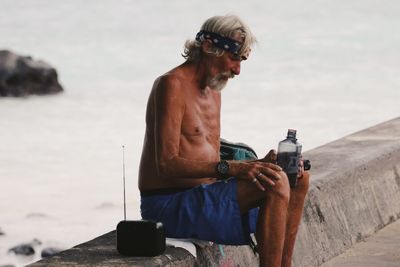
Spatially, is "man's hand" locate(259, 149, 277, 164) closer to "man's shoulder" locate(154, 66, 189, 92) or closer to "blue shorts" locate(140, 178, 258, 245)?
"blue shorts" locate(140, 178, 258, 245)

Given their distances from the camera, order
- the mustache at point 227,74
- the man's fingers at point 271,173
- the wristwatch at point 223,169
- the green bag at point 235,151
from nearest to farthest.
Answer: the man's fingers at point 271,173 → the wristwatch at point 223,169 → the mustache at point 227,74 → the green bag at point 235,151

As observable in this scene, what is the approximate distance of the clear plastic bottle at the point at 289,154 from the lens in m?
6.36

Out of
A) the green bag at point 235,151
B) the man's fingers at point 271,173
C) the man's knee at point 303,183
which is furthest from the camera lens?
the green bag at point 235,151

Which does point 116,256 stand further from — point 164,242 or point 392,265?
point 392,265

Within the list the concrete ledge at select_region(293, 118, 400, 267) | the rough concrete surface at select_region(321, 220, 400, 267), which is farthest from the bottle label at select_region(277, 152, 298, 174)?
the rough concrete surface at select_region(321, 220, 400, 267)

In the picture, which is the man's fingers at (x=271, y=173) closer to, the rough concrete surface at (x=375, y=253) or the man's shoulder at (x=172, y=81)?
the man's shoulder at (x=172, y=81)

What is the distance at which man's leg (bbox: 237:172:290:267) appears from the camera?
6.19 meters

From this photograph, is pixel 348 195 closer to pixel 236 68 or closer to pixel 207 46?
pixel 236 68

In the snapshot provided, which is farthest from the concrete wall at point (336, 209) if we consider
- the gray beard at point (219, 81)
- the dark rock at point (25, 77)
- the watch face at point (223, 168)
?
the dark rock at point (25, 77)

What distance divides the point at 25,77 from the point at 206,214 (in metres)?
13.7

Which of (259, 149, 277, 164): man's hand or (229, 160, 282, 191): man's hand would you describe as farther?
(259, 149, 277, 164): man's hand

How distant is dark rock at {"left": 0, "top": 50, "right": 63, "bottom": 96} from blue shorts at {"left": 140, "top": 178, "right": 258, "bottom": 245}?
43.1ft

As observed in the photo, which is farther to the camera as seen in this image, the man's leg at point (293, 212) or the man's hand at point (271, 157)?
the man's leg at point (293, 212)

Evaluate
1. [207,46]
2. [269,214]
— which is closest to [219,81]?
[207,46]
